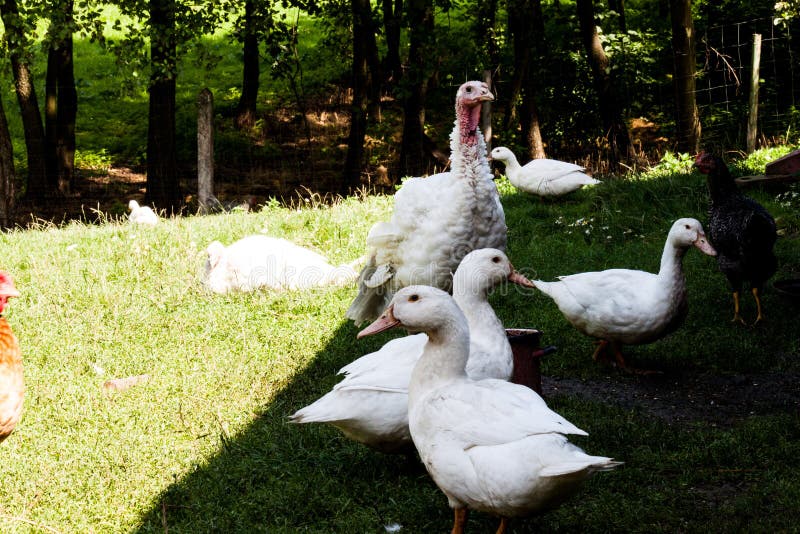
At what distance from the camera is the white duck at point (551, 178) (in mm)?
10031

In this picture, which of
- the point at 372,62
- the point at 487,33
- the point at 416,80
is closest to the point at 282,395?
the point at 416,80

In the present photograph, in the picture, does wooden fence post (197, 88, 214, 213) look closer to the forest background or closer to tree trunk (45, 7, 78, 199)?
the forest background

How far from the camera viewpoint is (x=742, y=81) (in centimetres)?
1473

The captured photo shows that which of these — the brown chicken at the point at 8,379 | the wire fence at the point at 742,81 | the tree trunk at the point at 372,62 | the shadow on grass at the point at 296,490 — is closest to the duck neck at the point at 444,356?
the shadow on grass at the point at 296,490

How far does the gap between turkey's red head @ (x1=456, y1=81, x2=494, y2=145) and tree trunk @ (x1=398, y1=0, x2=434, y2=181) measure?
25.1 ft

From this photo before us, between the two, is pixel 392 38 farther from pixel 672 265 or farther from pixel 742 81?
pixel 672 265

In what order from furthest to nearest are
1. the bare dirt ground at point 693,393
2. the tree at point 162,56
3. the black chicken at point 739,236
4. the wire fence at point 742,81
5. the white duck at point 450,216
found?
the wire fence at point 742,81
the tree at point 162,56
the black chicken at point 739,236
the white duck at point 450,216
the bare dirt ground at point 693,393

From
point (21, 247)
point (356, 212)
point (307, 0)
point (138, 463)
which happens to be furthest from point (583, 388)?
point (307, 0)

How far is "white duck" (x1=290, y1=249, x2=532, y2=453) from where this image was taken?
4.21 metres

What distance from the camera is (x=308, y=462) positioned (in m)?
4.68

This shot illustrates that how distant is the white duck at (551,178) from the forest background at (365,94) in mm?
1854

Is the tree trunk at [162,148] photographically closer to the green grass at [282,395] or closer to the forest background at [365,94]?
the forest background at [365,94]

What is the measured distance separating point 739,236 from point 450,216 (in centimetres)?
238


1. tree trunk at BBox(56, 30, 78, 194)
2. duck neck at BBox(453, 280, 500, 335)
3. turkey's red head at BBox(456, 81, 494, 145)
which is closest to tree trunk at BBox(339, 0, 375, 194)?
tree trunk at BBox(56, 30, 78, 194)
